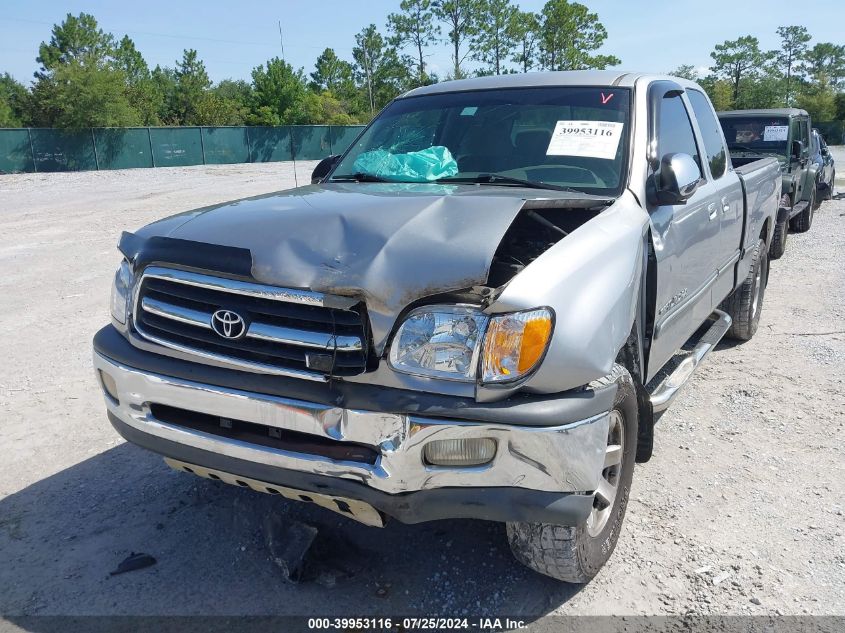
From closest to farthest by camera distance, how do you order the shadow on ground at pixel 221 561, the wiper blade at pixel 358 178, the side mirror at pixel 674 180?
the shadow on ground at pixel 221 561, the side mirror at pixel 674 180, the wiper blade at pixel 358 178

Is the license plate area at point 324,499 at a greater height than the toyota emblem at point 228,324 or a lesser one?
lesser

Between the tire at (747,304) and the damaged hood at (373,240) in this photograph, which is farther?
the tire at (747,304)

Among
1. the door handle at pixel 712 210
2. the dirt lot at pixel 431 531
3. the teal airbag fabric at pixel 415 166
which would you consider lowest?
the dirt lot at pixel 431 531

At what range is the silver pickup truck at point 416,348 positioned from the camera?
7.17 ft

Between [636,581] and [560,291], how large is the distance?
1.32 meters

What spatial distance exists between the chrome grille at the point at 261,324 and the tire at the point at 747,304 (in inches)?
169

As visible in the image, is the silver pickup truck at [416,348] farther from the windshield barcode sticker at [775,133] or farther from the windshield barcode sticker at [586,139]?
the windshield barcode sticker at [775,133]

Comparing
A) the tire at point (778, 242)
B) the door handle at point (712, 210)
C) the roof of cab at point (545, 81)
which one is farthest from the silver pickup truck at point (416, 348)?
the tire at point (778, 242)

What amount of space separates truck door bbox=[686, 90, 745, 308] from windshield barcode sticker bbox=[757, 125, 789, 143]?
641 centimetres

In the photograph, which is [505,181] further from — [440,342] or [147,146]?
[147,146]

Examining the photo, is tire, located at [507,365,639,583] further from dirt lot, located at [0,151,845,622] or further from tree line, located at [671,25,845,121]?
tree line, located at [671,25,845,121]

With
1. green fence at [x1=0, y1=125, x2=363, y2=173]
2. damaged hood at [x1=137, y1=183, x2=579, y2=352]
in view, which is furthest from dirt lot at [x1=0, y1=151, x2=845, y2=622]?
green fence at [x1=0, y1=125, x2=363, y2=173]

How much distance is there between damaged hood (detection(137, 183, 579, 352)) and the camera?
2.24m

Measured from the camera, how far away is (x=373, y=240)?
240cm
